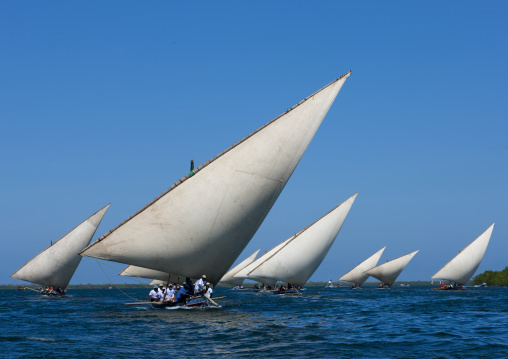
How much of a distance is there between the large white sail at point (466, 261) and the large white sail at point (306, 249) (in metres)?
40.7

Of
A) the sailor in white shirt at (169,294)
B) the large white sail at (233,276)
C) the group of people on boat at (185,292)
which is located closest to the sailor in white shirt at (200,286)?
the group of people on boat at (185,292)

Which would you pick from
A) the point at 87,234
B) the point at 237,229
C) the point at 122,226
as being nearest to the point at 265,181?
the point at 237,229

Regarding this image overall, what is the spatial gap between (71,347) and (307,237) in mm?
44065

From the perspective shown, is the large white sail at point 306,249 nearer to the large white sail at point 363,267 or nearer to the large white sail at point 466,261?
the large white sail at point 466,261

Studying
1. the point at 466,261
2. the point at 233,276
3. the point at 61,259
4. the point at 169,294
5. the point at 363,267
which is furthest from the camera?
the point at 363,267

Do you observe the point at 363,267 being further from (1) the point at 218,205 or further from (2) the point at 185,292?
(1) the point at 218,205

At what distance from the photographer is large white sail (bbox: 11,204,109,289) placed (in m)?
58.1

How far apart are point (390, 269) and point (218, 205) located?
3587 inches

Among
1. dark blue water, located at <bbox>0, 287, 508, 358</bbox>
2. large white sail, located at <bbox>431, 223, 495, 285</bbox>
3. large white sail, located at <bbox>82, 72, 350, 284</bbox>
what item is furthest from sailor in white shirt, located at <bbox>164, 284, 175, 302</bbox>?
large white sail, located at <bbox>431, 223, 495, 285</bbox>

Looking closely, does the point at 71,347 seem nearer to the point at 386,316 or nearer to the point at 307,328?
the point at 307,328

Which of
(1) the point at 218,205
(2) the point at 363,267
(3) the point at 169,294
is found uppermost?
(2) the point at 363,267

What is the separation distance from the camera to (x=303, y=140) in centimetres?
3188

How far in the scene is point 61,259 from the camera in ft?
201

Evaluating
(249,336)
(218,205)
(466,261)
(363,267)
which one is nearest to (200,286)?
(218,205)
